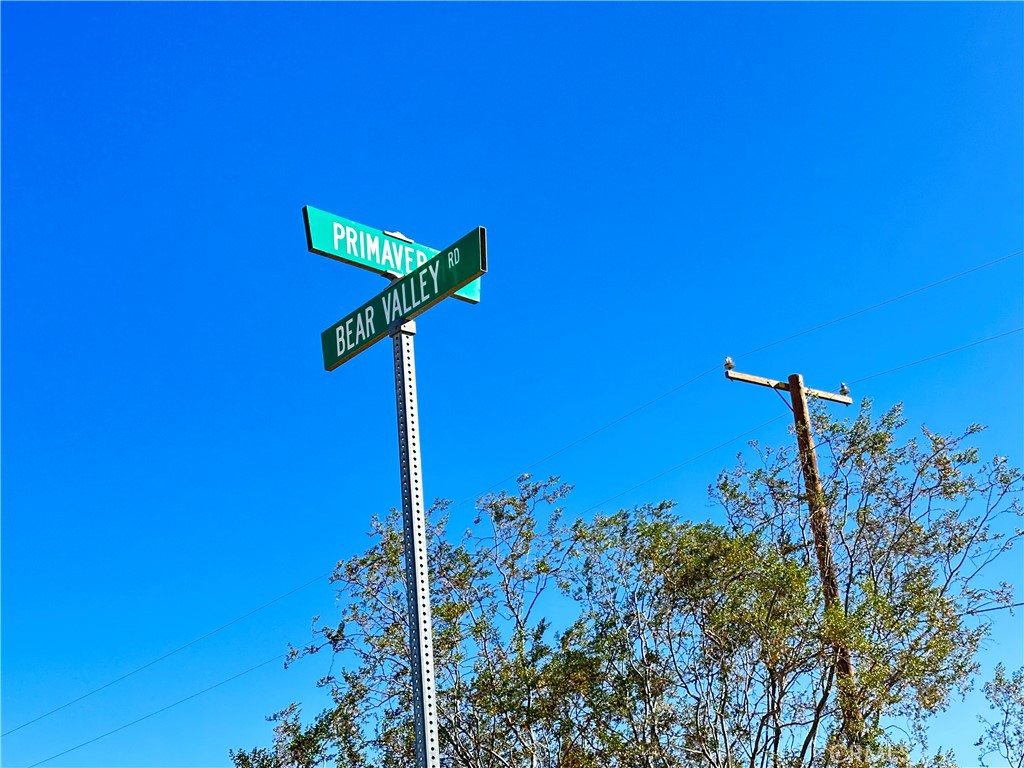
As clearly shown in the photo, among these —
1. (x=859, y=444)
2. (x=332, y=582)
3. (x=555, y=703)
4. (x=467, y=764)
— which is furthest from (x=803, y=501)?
(x=332, y=582)

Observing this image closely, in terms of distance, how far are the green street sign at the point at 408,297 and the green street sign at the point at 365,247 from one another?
0.35ft

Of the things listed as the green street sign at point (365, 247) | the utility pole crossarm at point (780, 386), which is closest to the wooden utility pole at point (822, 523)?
the utility pole crossarm at point (780, 386)

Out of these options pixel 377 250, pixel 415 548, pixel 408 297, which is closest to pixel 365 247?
pixel 377 250

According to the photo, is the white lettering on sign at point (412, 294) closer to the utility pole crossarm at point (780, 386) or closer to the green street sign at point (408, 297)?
the green street sign at point (408, 297)

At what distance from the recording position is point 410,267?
14.1 feet

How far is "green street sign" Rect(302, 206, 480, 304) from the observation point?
4.00 m

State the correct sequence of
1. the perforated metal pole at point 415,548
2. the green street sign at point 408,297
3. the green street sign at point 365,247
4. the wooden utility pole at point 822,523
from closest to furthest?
the perforated metal pole at point 415,548, the green street sign at point 408,297, the green street sign at point 365,247, the wooden utility pole at point 822,523

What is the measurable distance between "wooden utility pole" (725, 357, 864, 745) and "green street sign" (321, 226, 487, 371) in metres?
6.53

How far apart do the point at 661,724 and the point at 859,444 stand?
3.34 meters

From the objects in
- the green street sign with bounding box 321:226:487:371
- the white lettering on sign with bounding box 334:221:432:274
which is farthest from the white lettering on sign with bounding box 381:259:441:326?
the white lettering on sign with bounding box 334:221:432:274

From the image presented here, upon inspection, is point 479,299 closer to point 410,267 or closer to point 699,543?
point 410,267

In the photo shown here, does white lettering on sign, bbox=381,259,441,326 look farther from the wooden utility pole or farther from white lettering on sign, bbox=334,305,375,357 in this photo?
the wooden utility pole

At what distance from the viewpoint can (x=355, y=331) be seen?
13.8ft

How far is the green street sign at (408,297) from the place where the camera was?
3.84 meters
